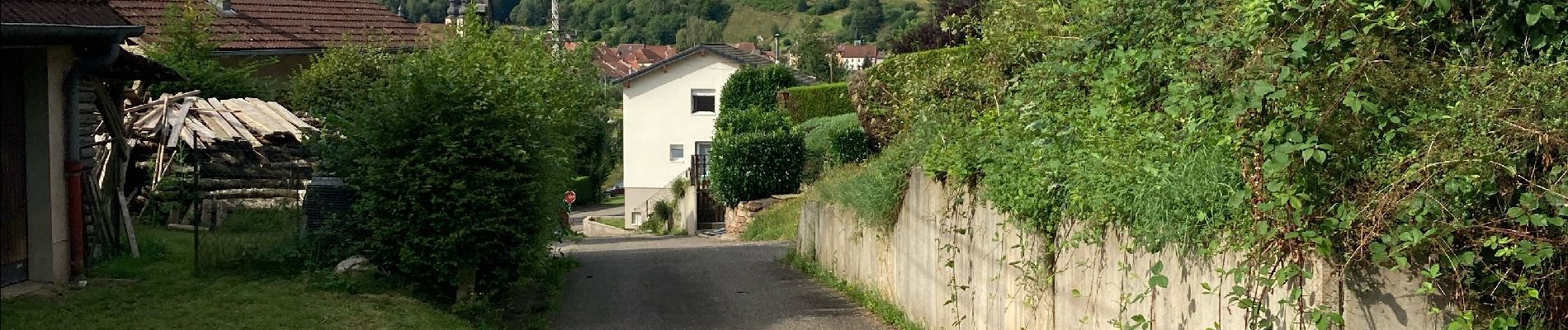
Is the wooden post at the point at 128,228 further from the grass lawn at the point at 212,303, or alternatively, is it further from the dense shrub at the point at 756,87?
the dense shrub at the point at 756,87

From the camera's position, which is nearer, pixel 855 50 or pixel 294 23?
pixel 294 23

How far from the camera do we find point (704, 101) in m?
47.2

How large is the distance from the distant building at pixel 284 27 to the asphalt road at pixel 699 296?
35.9ft

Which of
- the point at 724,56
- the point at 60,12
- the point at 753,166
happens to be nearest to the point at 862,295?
the point at 60,12

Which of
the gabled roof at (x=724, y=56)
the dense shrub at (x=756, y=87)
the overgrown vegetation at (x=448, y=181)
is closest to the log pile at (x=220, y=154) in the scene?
the overgrown vegetation at (x=448, y=181)

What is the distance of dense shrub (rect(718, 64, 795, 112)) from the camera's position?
4359 cm

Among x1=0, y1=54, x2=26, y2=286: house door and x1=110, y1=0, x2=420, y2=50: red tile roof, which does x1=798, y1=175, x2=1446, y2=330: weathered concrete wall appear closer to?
x1=0, y1=54, x2=26, y2=286: house door

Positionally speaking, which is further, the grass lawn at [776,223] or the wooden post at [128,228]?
the grass lawn at [776,223]

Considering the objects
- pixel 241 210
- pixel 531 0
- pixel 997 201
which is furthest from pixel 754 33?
pixel 997 201

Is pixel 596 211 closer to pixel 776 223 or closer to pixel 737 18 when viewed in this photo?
pixel 776 223

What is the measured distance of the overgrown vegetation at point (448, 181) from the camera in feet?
37.0

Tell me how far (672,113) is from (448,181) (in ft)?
117

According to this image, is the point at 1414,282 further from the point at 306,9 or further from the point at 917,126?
the point at 306,9

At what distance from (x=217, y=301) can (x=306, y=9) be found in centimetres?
2545
